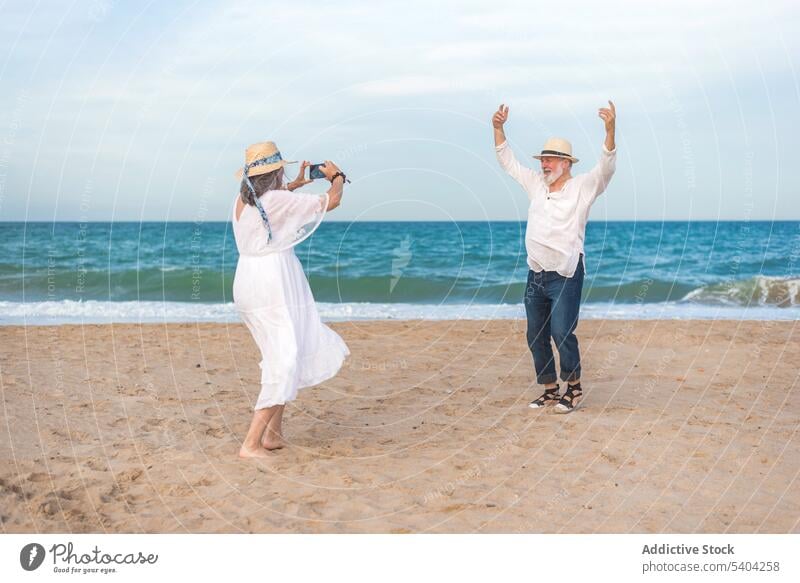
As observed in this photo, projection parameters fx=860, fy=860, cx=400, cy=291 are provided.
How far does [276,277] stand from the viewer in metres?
6.54

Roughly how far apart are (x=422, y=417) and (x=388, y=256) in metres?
24.1

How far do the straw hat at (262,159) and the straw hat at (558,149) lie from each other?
257cm

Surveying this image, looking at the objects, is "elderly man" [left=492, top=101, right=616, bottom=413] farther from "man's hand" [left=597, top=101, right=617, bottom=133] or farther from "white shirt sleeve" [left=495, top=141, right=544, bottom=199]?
"man's hand" [left=597, top=101, right=617, bottom=133]

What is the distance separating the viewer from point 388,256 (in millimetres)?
32375

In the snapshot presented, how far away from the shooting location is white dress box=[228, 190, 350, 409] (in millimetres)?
6441

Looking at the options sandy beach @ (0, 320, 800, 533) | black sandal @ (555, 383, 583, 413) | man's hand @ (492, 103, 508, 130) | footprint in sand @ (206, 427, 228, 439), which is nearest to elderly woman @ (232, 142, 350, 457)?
sandy beach @ (0, 320, 800, 533)

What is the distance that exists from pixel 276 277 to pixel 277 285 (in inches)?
2.4

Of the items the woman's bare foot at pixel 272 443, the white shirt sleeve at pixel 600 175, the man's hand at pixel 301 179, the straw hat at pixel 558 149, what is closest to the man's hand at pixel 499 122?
the straw hat at pixel 558 149

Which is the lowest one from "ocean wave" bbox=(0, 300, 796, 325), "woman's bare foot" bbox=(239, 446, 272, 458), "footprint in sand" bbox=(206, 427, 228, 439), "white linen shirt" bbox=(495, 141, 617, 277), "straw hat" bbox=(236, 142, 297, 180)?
"ocean wave" bbox=(0, 300, 796, 325)

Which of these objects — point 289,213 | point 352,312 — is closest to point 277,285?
point 289,213

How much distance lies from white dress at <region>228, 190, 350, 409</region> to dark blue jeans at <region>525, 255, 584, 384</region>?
2.39 m

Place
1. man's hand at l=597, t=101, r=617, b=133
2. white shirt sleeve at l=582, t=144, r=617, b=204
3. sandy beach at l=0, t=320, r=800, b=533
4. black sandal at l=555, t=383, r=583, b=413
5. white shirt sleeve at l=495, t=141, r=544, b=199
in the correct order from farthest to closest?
1. black sandal at l=555, t=383, r=583, b=413
2. white shirt sleeve at l=495, t=141, r=544, b=199
3. white shirt sleeve at l=582, t=144, r=617, b=204
4. man's hand at l=597, t=101, r=617, b=133
5. sandy beach at l=0, t=320, r=800, b=533

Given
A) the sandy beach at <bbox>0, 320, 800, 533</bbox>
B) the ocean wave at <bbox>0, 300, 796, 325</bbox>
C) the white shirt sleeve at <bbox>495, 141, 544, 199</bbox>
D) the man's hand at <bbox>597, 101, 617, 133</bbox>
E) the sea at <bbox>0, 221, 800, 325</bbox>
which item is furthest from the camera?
the sea at <bbox>0, 221, 800, 325</bbox>
